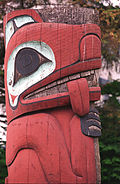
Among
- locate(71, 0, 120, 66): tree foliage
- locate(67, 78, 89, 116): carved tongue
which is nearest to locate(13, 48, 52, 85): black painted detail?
locate(67, 78, 89, 116): carved tongue

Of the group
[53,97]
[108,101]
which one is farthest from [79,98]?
[108,101]

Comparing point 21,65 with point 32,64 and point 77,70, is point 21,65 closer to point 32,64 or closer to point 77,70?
point 32,64

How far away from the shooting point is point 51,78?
4.75 meters

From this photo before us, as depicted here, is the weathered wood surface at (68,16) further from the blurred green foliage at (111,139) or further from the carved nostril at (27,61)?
the blurred green foliage at (111,139)

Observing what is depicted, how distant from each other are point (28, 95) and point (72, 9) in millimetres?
1701

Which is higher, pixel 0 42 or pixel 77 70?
pixel 0 42

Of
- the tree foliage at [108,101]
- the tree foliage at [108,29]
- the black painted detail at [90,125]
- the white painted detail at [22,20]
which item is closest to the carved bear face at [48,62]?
the white painted detail at [22,20]

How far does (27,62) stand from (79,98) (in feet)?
3.57

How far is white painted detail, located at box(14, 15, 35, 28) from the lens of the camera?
5.18 m

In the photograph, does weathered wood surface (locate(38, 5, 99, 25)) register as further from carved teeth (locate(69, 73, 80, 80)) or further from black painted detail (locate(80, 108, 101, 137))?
black painted detail (locate(80, 108, 101, 137))

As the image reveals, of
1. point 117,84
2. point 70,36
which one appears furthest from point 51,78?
point 117,84

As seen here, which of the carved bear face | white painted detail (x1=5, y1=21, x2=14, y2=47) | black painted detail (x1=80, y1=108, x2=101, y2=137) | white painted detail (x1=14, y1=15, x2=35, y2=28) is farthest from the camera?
white painted detail (x1=5, y1=21, x2=14, y2=47)

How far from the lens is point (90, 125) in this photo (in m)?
4.52

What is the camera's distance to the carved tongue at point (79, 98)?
4561mm
